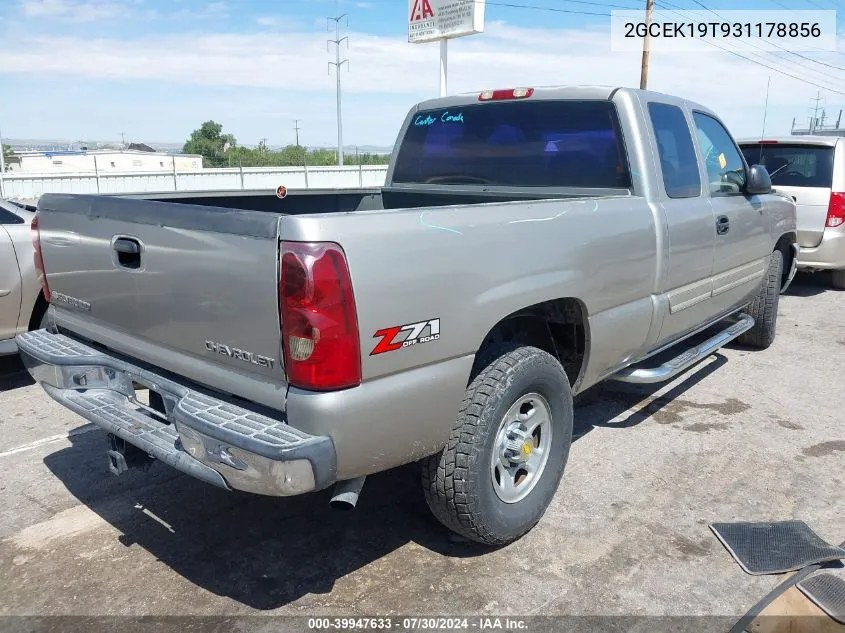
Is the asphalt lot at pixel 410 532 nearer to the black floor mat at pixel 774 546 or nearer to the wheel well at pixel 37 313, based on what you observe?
the black floor mat at pixel 774 546

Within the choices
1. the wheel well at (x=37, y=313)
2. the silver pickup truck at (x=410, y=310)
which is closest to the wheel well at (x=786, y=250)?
the silver pickup truck at (x=410, y=310)

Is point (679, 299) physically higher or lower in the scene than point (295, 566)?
higher

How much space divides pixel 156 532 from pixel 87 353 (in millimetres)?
908

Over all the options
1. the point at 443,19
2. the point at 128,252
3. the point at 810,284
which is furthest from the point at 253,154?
the point at 128,252

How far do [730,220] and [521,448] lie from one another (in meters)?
2.62

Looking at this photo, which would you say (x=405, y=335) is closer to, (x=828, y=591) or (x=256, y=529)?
(x=256, y=529)

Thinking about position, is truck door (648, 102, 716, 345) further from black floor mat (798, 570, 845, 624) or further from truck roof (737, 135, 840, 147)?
truck roof (737, 135, 840, 147)

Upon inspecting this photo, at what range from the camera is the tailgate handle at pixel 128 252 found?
281cm

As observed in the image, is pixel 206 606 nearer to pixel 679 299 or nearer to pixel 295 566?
pixel 295 566

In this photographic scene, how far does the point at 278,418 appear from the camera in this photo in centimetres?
243

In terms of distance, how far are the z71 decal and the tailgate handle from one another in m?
1.11

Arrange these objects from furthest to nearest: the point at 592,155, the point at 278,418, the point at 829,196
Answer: the point at 829,196 → the point at 592,155 → the point at 278,418

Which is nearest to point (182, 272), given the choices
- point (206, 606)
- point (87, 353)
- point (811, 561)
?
point (87, 353)

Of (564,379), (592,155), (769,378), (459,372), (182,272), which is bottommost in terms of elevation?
(769,378)
